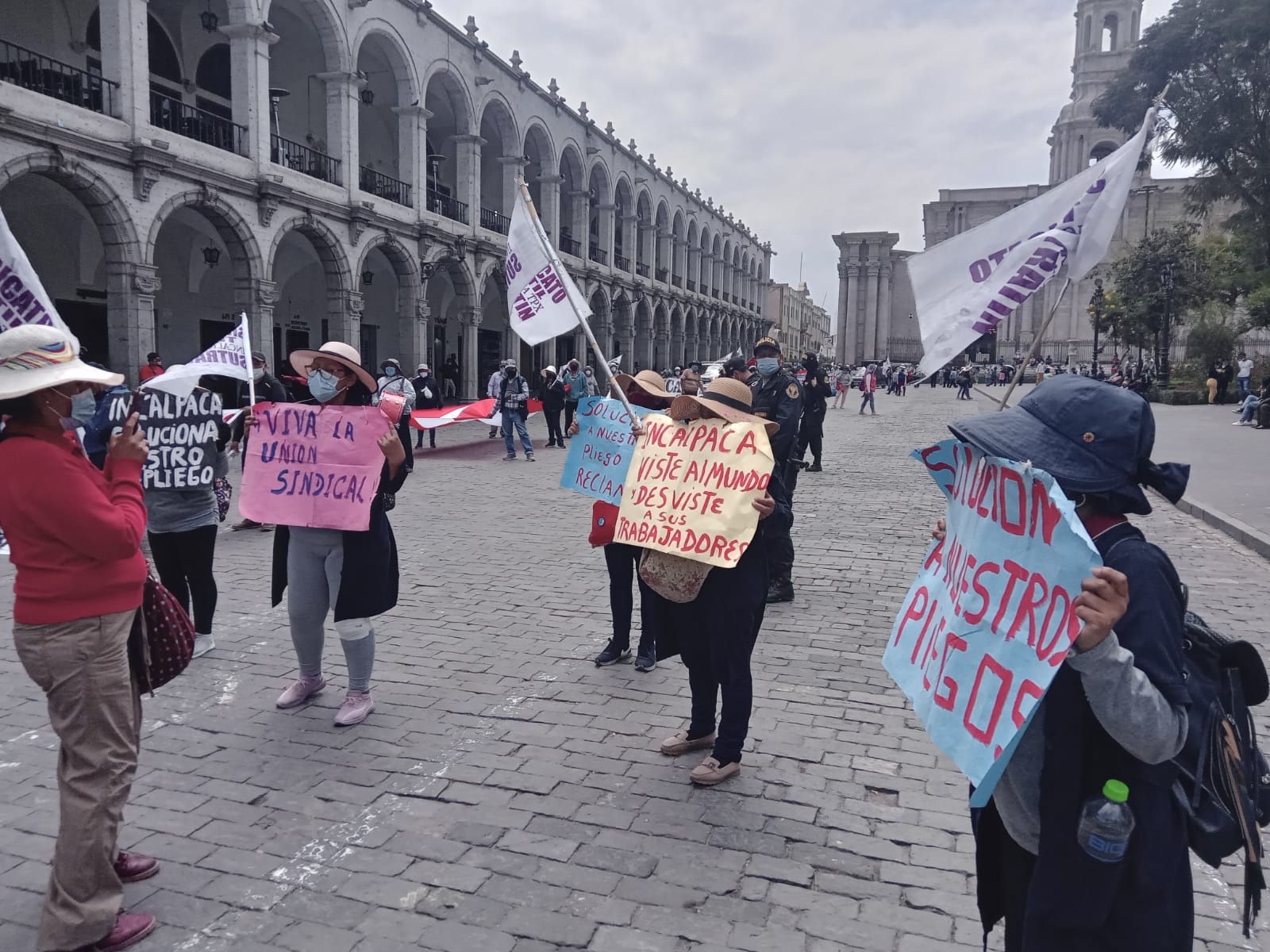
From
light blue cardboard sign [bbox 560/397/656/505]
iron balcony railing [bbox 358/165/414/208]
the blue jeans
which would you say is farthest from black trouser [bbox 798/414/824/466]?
iron balcony railing [bbox 358/165/414/208]

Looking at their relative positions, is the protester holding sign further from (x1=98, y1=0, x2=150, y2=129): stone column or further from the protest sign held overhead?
(x1=98, y1=0, x2=150, y2=129): stone column

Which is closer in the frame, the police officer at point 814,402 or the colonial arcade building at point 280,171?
the police officer at point 814,402

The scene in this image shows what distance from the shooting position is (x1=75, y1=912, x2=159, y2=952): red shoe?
287cm

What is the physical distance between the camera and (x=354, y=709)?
4.71 meters

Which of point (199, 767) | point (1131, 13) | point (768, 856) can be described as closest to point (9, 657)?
point (199, 767)

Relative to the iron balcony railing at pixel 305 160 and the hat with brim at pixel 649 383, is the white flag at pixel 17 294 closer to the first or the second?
the hat with brim at pixel 649 383

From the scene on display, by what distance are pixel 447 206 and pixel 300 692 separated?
2611cm

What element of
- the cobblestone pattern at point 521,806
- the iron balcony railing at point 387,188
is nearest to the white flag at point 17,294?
the cobblestone pattern at point 521,806

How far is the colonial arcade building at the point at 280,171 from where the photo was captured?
17109 millimetres

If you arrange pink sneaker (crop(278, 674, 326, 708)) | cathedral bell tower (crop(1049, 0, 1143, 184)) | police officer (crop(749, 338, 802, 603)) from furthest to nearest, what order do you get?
cathedral bell tower (crop(1049, 0, 1143, 184))
police officer (crop(749, 338, 802, 603))
pink sneaker (crop(278, 674, 326, 708))

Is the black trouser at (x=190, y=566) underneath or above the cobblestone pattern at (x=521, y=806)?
above

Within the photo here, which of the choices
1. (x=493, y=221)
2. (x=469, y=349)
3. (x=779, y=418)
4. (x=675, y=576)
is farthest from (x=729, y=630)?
(x=493, y=221)

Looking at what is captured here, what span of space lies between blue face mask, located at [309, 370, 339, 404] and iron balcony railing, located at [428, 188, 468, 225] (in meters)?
24.8

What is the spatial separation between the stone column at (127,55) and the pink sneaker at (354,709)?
1663cm
